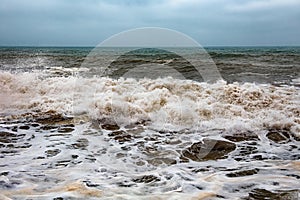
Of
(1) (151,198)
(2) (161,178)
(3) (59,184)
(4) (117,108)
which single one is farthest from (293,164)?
(4) (117,108)

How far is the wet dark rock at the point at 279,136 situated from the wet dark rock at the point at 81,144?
340 centimetres

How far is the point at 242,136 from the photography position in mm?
5902

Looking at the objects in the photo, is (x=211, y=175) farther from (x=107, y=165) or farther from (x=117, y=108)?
(x=117, y=108)

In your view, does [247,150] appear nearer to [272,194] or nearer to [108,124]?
[272,194]

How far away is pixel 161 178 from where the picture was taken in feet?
13.0

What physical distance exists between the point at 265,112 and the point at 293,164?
282 centimetres

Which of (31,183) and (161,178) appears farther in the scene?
(161,178)

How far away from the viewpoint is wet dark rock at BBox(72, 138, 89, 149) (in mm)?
5261

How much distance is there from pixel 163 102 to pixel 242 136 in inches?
97.4

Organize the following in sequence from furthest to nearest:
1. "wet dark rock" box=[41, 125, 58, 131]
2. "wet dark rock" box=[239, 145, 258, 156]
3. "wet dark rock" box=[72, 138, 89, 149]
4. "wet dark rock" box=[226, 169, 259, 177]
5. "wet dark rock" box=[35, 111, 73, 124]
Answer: "wet dark rock" box=[35, 111, 73, 124], "wet dark rock" box=[41, 125, 58, 131], "wet dark rock" box=[72, 138, 89, 149], "wet dark rock" box=[239, 145, 258, 156], "wet dark rock" box=[226, 169, 259, 177]

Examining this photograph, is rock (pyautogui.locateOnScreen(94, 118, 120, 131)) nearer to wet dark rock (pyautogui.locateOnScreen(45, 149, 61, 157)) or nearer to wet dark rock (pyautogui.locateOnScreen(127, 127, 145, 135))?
wet dark rock (pyautogui.locateOnScreen(127, 127, 145, 135))

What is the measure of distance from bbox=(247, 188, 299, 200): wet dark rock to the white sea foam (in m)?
2.86

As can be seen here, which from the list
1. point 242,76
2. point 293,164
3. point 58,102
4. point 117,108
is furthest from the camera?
point 242,76

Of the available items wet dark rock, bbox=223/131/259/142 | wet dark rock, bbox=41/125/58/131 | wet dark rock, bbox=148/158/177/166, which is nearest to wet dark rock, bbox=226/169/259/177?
wet dark rock, bbox=148/158/177/166
